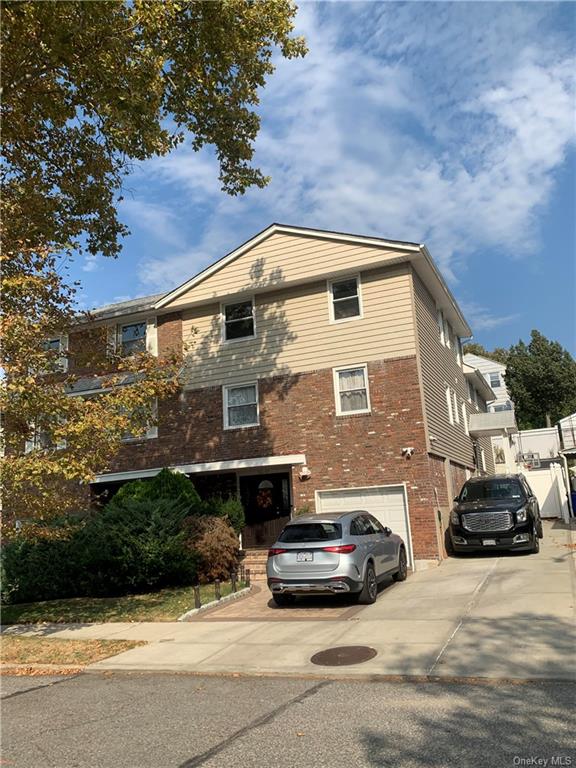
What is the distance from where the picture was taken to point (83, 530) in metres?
13.6

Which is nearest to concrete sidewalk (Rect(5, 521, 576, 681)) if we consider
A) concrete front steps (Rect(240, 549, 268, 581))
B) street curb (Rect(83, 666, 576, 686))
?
street curb (Rect(83, 666, 576, 686))

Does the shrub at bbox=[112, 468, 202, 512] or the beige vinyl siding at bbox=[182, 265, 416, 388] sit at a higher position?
the beige vinyl siding at bbox=[182, 265, 416, 388]

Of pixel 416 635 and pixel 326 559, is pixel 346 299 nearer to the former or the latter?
pixel 326 559

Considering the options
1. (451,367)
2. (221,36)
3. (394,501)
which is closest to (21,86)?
(221,36)

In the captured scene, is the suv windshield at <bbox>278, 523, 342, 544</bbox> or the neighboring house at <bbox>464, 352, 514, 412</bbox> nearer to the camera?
the suv windshield at <bbox>278, 523, 342, 544</bbox>

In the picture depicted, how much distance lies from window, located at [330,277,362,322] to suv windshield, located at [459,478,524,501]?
5480mm

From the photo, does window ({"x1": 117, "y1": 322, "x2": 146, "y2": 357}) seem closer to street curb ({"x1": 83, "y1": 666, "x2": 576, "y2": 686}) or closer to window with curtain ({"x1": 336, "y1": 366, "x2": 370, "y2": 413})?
window with curtain ({"x1": 336, "y1": 366, "x2": 370, "y2": 413})

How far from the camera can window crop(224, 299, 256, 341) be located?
18.0 metres

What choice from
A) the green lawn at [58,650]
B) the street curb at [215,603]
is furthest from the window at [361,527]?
the green lawn at [58,650]

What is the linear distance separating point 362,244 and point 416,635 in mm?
11164

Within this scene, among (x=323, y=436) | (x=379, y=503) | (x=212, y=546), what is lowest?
(x=212, y=546)

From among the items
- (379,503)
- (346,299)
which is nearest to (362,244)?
(346,299)

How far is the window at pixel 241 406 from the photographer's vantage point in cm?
1739

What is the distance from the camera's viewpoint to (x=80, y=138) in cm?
1180
